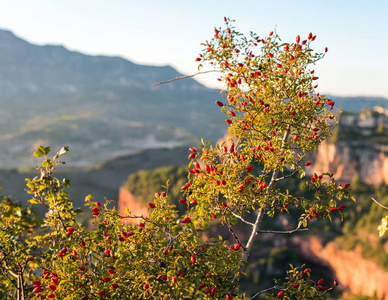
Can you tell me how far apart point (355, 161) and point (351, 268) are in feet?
139

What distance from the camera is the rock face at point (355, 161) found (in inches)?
3268

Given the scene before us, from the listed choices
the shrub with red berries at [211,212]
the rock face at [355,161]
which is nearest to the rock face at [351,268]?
the rock face at [355,161]

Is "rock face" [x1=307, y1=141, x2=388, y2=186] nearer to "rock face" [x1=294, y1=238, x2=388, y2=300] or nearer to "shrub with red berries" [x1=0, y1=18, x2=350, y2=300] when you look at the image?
"rock face" [x1=294, y1=238, x2=388, y2=300]

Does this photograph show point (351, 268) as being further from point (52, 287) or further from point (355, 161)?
point (52, 287)

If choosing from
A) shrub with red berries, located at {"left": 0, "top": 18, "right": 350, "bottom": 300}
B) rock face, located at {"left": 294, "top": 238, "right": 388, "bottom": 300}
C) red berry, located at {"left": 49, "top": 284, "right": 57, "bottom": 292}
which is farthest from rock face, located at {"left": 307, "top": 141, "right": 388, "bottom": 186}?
red berry, located at {"left": 49, "top": 284, "right": 57, "bottom": 292}

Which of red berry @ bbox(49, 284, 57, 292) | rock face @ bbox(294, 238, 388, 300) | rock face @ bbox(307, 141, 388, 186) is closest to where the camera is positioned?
red berry @ bbox(49, 284, 57, 292)

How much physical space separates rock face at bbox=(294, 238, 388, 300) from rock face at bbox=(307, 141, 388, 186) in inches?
1086

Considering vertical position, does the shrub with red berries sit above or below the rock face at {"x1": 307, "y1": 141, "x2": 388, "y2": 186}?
above

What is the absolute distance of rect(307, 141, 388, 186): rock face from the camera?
83.0 metres

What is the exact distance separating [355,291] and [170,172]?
5465 centimetres

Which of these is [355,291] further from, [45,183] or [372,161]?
[45,183]

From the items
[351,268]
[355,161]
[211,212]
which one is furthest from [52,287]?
[355,161]

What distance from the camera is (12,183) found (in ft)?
449

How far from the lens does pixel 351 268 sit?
174 feet
